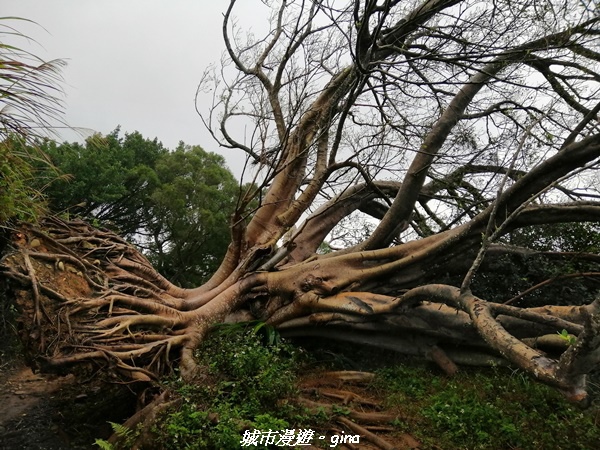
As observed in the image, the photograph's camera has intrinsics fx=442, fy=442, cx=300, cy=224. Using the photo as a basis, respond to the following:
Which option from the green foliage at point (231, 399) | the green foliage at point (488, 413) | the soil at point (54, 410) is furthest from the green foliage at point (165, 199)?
the green foliage at point (488, 413)

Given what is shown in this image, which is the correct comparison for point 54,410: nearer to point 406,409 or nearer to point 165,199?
point 406,409

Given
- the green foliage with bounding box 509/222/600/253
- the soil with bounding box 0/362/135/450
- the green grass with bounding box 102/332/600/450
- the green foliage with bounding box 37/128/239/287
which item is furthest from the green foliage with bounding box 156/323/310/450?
the green foliage with bounding box 37/128/239/287

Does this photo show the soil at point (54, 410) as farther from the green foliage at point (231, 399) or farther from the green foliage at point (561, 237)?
the green foliage at point (561, 237)

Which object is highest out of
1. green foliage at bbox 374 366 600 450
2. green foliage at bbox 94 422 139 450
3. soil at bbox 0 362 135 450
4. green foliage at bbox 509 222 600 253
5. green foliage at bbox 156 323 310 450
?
green foliage at bbox 509 222 600 253

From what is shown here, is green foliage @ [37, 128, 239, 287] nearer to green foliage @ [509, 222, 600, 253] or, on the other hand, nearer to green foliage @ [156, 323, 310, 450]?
green foliage @ [156, 323, 310, 450]

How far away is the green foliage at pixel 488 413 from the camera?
3.58 metres

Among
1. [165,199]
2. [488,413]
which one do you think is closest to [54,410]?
[488,413]

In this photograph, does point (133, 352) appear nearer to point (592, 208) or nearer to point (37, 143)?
point (37, 143)

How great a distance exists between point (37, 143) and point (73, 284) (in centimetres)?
293

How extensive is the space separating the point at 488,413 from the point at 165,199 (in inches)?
415

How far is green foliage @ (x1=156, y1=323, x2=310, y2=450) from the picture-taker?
330cm

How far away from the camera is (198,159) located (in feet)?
47.5

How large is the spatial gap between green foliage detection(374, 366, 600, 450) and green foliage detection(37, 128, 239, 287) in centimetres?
886

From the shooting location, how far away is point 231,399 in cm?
398
